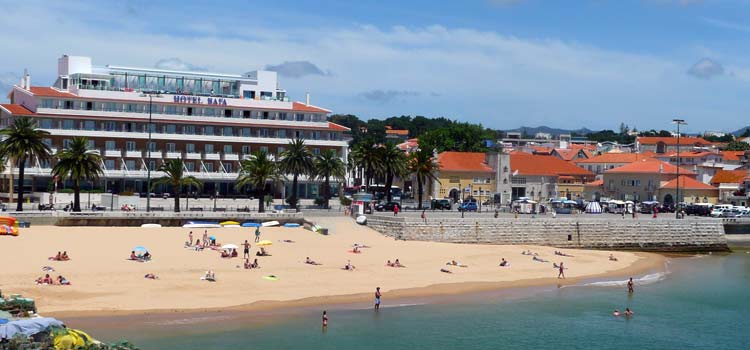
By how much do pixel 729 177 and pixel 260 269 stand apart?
270 feet

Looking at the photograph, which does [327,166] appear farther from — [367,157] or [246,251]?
[246,251]

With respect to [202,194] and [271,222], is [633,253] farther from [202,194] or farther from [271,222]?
[202,194]

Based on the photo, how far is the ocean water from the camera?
4062 cm

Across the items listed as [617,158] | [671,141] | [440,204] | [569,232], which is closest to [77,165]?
[440,204]

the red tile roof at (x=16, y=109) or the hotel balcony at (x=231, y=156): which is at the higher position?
the red tile roof at (x=16, y=109)

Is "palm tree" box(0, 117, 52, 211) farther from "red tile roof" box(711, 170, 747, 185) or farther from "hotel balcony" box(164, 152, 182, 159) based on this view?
"red tile roof" box(711, 170, 747, 185)

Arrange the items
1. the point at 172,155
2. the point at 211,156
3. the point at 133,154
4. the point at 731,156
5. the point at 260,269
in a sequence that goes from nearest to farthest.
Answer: the point at 260,269
the point at 133,154
the point at 172,155
the point at 211,156
the point at 731,156

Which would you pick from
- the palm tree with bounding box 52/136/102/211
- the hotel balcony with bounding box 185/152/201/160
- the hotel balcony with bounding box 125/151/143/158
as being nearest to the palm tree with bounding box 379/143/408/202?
the hotel balcony with bounding box 185/152/201/160

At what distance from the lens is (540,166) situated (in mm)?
113812

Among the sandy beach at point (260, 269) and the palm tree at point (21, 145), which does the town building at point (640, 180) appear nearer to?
the sandy beach at point (260, 269)

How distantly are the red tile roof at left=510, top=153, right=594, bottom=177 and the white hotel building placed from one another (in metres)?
23.0

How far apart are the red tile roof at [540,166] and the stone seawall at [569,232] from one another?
30.2 metres

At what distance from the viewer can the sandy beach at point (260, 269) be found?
155 feet

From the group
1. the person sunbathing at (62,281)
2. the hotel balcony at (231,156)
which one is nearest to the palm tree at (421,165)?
the hotel balcony at (231,156)
